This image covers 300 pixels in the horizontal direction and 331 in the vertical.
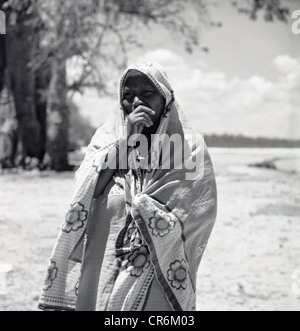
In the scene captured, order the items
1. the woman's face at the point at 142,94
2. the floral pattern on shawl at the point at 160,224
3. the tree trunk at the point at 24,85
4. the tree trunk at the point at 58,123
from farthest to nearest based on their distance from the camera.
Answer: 1. the tree trunk at the point at 58,123
2. the tree trunk at the point at 24,85
3. the woman's face at the point at 142,94
4. the floral pattern on shawl at the point at 160,224

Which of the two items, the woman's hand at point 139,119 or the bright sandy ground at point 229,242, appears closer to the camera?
the woman's hand at point 139,119

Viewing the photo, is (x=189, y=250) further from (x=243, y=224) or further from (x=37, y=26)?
(x=37, y=26)

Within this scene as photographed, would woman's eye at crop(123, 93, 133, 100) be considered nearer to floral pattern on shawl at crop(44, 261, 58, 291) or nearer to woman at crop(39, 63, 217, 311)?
woman at crop(39, 63, 217, 311)

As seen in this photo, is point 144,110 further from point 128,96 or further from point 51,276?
point 51,276

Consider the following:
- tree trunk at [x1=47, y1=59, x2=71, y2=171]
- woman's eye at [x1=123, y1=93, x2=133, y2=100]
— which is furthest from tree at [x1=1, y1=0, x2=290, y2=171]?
woman's eye at [x1=123, y1=93, x2=133, y2=100]

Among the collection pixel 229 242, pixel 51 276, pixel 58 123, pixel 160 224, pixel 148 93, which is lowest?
pixel 229 242

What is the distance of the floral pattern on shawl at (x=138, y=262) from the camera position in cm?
199

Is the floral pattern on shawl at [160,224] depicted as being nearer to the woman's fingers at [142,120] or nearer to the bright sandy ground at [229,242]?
the woman's fingers at [142,120]

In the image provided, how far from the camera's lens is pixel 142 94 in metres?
2.09

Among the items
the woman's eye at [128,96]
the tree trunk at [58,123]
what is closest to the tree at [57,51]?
the tree trunk at [58,123]

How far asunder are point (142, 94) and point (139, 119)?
0.45 ft

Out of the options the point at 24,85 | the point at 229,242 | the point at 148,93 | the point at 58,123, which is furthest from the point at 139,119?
the point at 24,85

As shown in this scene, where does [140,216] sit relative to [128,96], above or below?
below
